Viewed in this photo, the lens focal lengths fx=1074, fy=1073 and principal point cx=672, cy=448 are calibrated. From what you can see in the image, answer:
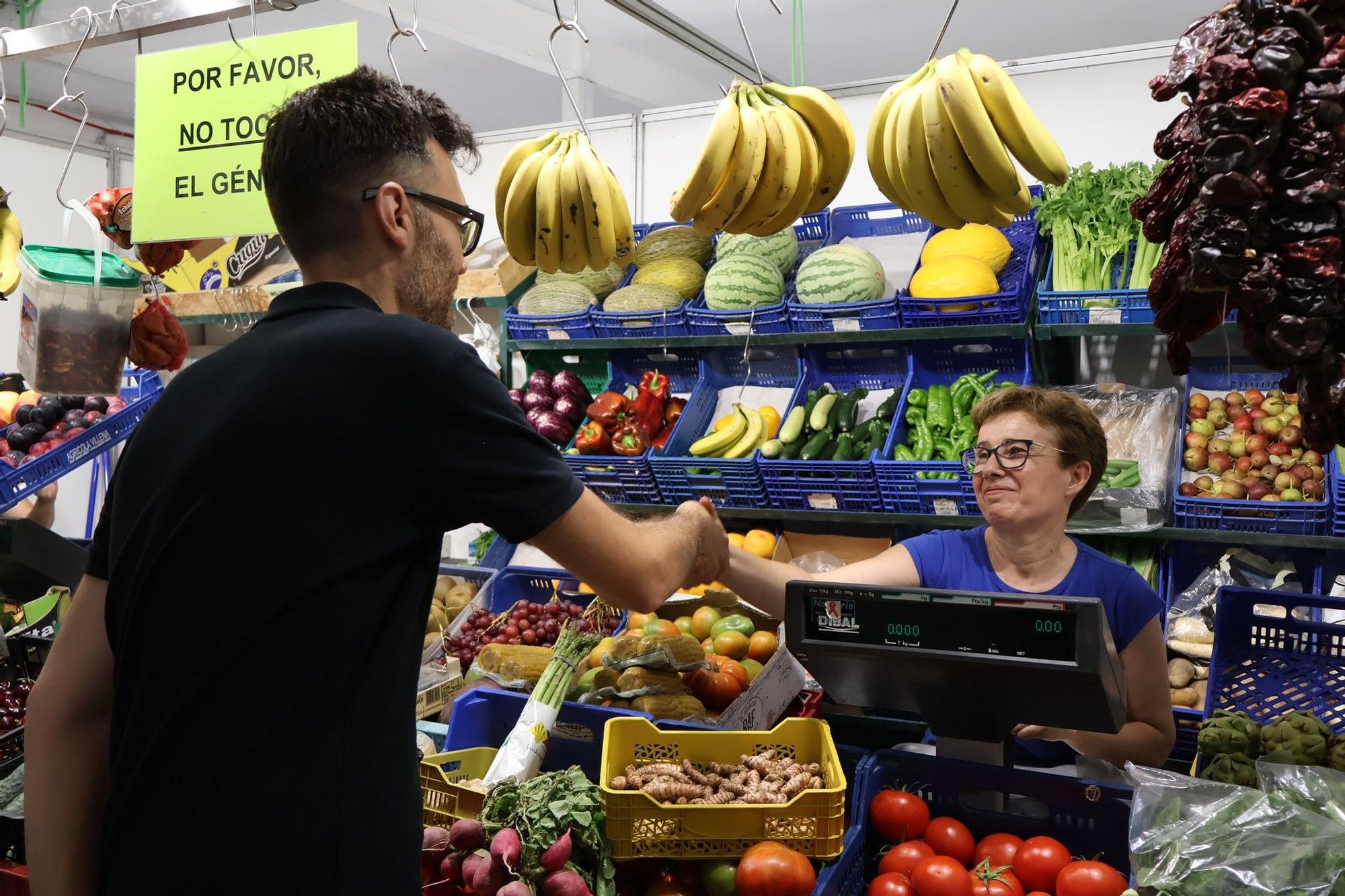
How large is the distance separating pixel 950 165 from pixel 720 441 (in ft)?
8.01

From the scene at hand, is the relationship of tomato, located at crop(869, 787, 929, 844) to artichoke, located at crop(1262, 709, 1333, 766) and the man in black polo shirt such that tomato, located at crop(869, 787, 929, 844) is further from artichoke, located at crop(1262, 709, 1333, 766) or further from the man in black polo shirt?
the man in black polo shirt

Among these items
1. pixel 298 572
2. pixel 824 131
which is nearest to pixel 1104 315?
pixel 824 131

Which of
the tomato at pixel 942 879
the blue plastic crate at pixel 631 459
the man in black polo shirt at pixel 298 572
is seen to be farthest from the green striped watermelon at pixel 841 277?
the man in black polo shirt at pixel 298 572

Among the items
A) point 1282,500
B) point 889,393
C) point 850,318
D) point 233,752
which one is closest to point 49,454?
point 233,752

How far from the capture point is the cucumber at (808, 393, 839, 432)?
14.1ft

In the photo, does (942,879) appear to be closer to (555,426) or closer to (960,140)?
(960,140)

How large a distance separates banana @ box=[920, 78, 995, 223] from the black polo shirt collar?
1106 mm

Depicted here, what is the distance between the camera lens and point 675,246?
189 inches

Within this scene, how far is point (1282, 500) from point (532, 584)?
2655 millimetres

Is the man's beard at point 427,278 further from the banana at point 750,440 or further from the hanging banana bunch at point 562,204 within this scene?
the banana at point 750,440

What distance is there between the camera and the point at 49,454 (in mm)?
3236

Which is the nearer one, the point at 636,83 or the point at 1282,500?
the point at 1282,500

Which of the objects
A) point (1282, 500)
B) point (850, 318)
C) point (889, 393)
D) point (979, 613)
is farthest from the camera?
point (889, 393)

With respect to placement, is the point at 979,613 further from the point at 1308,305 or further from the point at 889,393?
the point at 889,393
